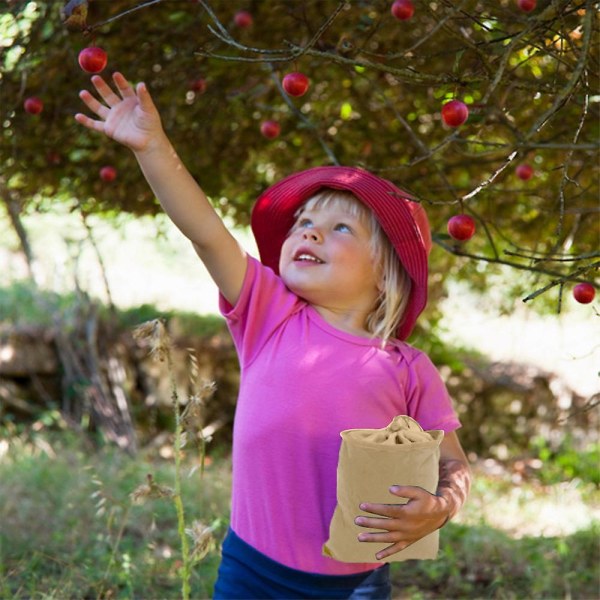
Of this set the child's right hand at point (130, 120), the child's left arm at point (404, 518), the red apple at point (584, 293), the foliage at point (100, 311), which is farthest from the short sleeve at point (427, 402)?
the foliage at point (100, 311)

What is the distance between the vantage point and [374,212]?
206 centimetres

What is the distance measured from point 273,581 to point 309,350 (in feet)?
1.56

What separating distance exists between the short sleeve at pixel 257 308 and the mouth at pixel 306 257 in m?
0.06

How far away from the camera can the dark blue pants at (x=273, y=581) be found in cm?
194

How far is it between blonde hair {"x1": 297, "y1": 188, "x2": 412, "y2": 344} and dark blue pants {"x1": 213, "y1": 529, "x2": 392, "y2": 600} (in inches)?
20.4

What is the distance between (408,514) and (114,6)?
189 cm

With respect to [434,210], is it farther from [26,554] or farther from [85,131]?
[26,554]

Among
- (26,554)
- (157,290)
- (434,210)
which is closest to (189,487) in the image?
(26,554)

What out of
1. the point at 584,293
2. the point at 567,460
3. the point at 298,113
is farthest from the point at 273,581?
the point at 567,460

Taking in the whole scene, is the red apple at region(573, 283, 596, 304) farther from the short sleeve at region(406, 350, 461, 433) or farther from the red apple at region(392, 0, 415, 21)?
the red apple at region(392, 0, 415, 21)

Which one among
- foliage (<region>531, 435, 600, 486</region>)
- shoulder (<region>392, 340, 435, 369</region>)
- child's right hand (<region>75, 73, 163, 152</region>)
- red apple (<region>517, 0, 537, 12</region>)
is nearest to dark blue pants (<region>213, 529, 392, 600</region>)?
shoulder (<region>392, 340, 435, 369</region>)

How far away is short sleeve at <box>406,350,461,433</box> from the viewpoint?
2.01 meters

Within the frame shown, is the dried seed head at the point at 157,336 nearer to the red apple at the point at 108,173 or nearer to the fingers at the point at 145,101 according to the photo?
the fingers at the point at 145,101

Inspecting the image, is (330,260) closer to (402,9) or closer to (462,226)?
(462,226)
